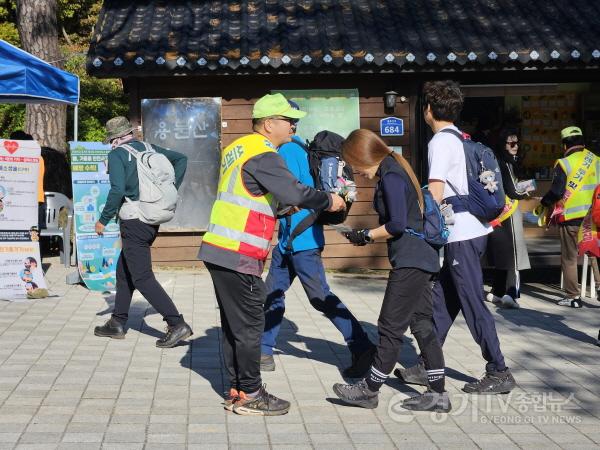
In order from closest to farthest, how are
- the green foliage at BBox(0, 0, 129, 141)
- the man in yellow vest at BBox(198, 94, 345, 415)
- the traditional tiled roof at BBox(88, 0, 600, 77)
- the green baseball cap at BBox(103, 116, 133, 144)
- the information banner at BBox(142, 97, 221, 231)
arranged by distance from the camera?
the man in yellow vest at BBox(198, 94, 345, 415) < the green baseball cap at BBox(103, 116, 133, 144) < the traditional tiled roof at BBox(88, 0, 600, 77) < the information banner at BBox(142, 97, 221, 231) < the green foliage at BBox(0, 0, 129, 141)

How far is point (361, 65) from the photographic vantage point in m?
11.1

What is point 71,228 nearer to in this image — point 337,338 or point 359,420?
point 337,338

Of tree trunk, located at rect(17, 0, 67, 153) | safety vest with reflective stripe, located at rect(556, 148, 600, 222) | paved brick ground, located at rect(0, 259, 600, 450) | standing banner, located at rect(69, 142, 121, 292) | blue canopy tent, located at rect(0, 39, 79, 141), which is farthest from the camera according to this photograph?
tree trunk, located at rect(17, 0, 67, 153)

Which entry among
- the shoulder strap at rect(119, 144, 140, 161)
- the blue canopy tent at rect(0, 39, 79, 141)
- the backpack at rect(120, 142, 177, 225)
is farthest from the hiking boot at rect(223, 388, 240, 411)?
the blue canopy tent at rect(0, 39, 79, 141)

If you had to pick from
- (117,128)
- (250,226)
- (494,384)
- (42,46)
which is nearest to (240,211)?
(250,226)

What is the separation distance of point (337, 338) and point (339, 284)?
3.09 m

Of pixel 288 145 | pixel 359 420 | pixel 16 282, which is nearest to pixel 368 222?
pixel 16 282

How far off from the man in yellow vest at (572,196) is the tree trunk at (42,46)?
8.02m

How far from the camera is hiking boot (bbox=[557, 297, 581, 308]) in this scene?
945 centimetres

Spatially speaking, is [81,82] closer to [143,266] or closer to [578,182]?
[578,182]

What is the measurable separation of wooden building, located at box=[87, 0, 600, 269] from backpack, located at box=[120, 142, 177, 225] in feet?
12.1

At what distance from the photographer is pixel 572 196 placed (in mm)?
9547

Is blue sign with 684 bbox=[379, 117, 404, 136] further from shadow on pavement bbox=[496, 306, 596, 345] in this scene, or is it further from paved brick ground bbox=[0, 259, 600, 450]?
paved brick ground bbox=[0, 259, 600, 450]

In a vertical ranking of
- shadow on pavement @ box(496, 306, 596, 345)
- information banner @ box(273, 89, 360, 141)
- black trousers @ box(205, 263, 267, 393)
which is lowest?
shadow on pavement @ box(496, 306, 596, 345)
